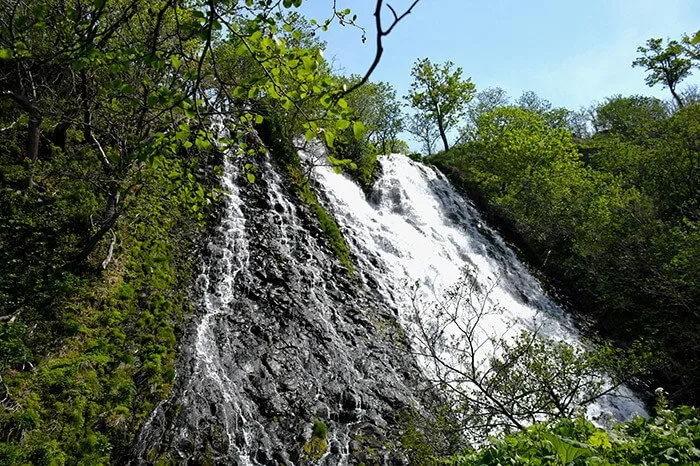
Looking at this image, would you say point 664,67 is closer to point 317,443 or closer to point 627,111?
point 627,111

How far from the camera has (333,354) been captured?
31.9 feet

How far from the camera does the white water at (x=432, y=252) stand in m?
13.9

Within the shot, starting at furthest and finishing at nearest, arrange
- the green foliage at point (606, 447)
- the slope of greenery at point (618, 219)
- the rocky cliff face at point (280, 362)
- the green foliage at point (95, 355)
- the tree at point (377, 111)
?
the tree at point (377, 111), the slope of greenery at point (618, 219), the rocky cliff face at point (280, 362), the green foliage at point (95, 355), the green foliage at point (606, 447)

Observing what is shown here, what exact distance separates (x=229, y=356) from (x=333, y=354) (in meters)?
2.35

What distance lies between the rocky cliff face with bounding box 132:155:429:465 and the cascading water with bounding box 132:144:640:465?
0.08ft

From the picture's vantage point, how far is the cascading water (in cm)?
725

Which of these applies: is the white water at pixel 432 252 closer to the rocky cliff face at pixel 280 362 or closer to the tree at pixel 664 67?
the rocky cliff face at pixel 280 362

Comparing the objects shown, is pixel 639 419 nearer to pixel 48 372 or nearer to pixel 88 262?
pixel 48 372

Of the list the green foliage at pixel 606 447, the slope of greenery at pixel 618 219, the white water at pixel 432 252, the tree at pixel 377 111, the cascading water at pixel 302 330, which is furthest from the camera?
the tree at pixel 377 111

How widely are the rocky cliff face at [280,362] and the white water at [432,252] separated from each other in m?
1.69

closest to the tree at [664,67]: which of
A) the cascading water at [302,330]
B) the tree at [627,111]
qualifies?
the tree at [627,111]

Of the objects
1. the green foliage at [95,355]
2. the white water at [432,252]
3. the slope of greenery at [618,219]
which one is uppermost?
the slope of greenery at [618,219]

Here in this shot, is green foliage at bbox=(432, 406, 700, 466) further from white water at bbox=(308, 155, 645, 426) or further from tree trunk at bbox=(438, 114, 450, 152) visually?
tree trunk at bbox=(438, 114, 450, 152)

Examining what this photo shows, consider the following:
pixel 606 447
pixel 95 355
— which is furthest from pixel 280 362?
pixel 606 447
